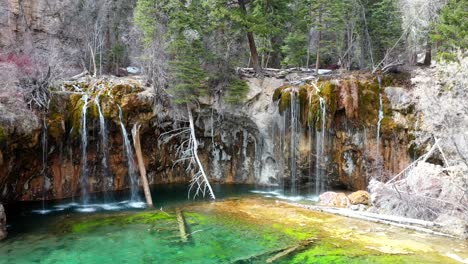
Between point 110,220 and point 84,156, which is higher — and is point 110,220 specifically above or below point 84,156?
below

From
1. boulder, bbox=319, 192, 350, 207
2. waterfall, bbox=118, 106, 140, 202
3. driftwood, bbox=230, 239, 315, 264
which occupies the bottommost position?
driftwood, bbox=230, 239, 315, 264

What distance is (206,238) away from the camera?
41.1 feet

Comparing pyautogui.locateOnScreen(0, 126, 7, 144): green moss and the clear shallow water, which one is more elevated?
pyautogui.locateOnScreen(0, 126, 7, 144): green moss

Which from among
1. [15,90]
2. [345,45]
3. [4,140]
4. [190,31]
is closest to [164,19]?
[190,31]

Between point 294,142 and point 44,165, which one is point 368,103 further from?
Answer: point 44,165

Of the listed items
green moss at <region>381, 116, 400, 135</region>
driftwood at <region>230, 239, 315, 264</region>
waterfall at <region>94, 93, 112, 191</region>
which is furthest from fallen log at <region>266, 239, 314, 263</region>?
waterfall at <region>94, 93, 112, 191</region>

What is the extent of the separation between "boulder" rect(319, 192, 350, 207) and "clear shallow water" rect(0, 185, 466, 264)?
5.49 ft

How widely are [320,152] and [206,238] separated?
9155mm

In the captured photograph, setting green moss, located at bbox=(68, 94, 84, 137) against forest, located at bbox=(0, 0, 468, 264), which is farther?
green moss, located at bbox=(68, 94, 84, 137)

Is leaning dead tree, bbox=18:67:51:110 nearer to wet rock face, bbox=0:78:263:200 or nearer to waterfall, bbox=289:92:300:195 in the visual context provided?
wet rock face, bbox=0:78:263:200

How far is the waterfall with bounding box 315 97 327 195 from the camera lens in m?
19.4

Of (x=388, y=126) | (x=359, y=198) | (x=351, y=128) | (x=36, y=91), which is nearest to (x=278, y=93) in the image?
(x=351, y=128)

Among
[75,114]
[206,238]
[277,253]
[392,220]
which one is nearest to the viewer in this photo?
[277,253]

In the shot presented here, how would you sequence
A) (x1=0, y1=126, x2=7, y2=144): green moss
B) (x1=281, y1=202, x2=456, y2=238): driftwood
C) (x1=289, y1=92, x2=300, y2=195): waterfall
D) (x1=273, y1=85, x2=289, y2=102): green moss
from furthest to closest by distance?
(x1=273, y1=85, x2=289, y2=102): green moss, (x1=289, y1=92, x2=300, y2=195): waterfall, (x1=0, y1=126, x2=7, y2=144): green moss, (x1=281, y1=202, x2=456, y2=238): driftwood
